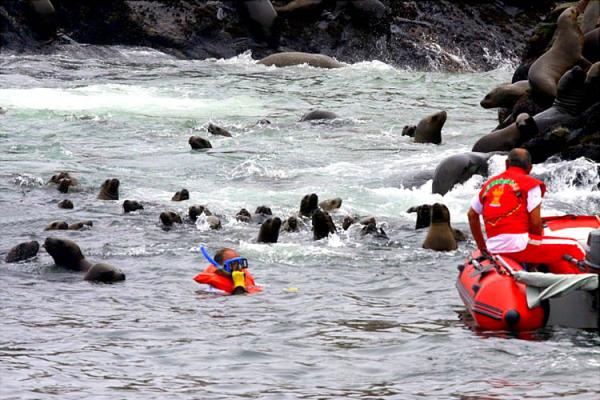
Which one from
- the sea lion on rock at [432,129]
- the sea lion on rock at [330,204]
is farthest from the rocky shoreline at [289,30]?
the sea lion on rock at [330,204]

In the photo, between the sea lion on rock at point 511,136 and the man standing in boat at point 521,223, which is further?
the sea lion on rock at point 511,136

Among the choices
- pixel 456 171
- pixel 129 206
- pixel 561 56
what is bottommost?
pixel 129 206

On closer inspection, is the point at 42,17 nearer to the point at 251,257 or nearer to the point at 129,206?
the point at 129,206

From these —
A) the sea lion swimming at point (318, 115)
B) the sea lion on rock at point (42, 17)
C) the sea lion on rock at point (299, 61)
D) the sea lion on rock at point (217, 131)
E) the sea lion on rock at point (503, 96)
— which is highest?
the sea lion on rock at point (42, 17)

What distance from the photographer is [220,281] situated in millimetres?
12703

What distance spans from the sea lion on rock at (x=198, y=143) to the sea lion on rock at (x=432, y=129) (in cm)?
384

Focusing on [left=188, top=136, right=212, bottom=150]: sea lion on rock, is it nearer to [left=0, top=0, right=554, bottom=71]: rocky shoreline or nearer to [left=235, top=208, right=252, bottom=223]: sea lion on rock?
[left=235, top=208, right=252, bottom=223]: sea lion on rock

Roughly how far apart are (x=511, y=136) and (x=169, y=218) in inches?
231

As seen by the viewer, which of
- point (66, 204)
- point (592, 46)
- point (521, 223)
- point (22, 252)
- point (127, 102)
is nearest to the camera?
point (521, 223)

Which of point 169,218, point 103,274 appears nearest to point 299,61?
point 169,218

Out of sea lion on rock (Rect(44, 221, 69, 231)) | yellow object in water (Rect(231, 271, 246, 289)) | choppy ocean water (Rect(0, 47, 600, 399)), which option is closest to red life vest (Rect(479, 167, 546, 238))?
choppy ocean water (Rect(0, 47, 600, 399))

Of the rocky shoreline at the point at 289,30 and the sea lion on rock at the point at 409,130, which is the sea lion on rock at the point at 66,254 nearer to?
the sea lion on rock at the point at 409,130

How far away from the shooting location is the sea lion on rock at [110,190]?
18.1m

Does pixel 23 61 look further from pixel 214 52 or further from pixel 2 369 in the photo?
pixel 2 369
